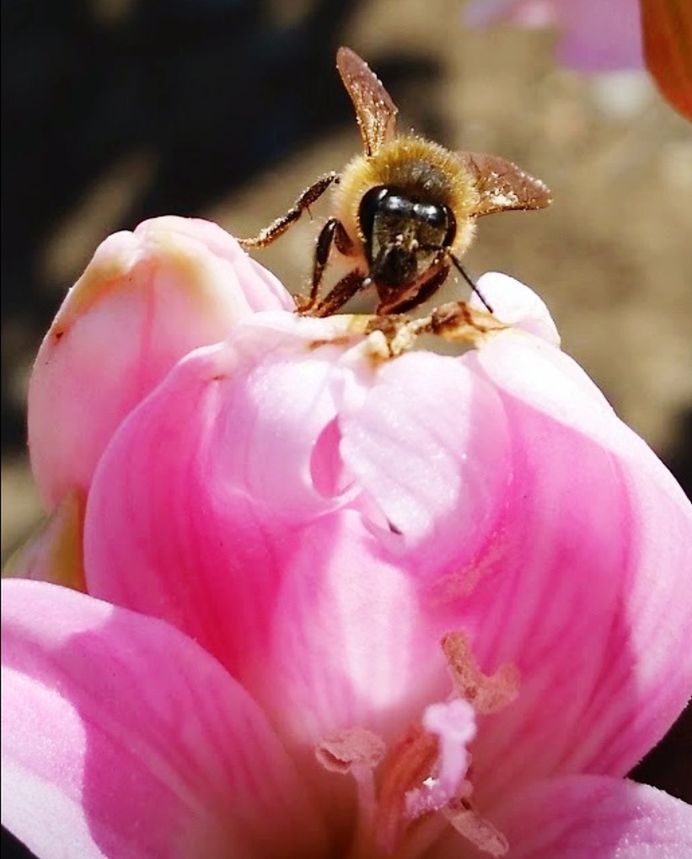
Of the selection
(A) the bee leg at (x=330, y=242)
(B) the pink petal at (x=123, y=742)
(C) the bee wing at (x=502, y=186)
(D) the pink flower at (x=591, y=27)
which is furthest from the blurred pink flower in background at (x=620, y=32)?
(B) the pink petal at (x=123, y=742)

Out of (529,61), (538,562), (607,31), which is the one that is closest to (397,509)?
(538,562)

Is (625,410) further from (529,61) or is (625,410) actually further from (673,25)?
(673,25)

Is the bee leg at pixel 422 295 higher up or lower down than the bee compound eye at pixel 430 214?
lower down

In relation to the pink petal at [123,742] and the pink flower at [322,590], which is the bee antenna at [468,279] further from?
the pink petal at [123,742]

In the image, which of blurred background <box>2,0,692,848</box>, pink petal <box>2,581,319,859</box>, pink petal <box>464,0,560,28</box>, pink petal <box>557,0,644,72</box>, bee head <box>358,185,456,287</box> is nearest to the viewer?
pink petal <box>2,581,319,859</box>

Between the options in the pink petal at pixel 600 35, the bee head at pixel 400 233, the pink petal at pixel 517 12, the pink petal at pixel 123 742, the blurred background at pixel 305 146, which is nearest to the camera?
the pink petal at pixel 123 742

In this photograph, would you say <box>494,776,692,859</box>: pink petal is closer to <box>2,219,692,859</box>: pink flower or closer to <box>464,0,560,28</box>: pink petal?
<box>2,219,692,859</box>: pink flower

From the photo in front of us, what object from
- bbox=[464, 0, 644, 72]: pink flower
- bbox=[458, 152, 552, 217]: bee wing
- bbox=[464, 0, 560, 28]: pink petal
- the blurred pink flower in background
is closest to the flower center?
bbox=[458, 152, 552, 217]: bee wing
